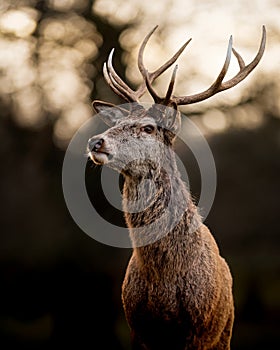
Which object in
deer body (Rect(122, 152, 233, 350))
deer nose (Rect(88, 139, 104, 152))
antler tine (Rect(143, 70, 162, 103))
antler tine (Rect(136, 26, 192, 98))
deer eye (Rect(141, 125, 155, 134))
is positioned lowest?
deer body (Rect(122, 152, 233, 350))

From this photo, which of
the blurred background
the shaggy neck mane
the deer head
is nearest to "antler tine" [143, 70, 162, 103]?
the deer head

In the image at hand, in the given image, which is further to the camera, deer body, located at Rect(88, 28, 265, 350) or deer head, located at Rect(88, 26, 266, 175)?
deer body, located at Rect(88, 28, 265, 350)

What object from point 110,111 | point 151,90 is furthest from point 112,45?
point 151,90

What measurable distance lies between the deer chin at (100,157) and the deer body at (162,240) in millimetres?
50

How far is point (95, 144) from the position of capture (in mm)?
5109

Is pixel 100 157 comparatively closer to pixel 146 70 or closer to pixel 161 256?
pixel 161 256

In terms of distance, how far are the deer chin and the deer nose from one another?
29 mm

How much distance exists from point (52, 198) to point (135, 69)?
3.01m

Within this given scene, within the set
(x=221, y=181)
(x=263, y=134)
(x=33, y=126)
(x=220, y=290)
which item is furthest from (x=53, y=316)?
(x=220, y=290)

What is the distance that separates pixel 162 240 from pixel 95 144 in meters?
0.94

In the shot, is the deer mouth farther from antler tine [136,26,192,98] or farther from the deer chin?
antler tine [136,26,192,98]

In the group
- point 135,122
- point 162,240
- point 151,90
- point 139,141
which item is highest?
point 151,90

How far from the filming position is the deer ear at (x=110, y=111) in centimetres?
590

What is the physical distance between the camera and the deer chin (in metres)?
5.12
